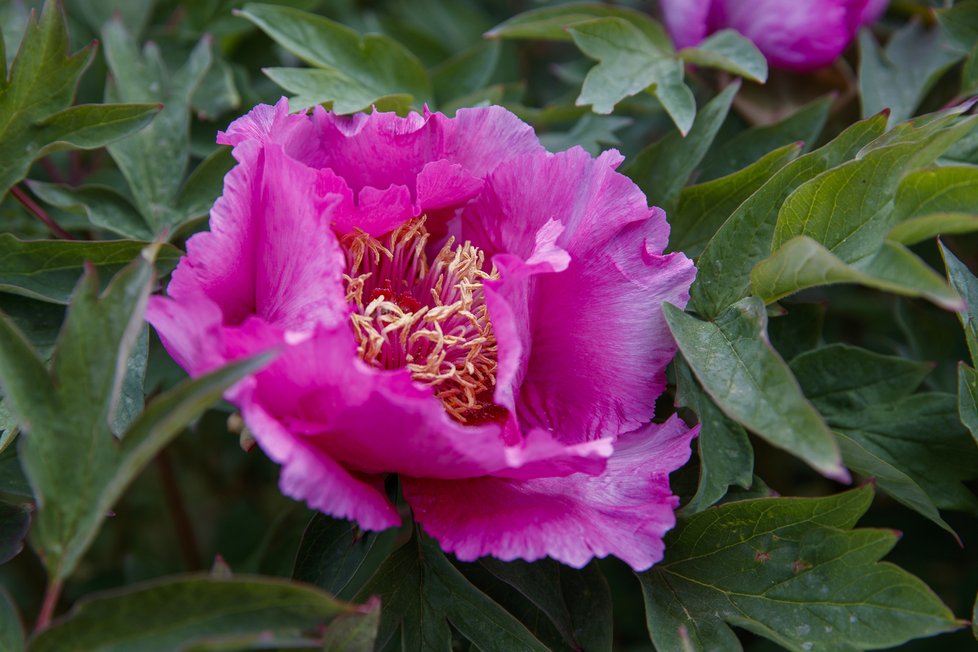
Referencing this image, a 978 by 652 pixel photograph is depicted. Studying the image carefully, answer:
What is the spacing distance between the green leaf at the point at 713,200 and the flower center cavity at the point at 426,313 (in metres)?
0.20

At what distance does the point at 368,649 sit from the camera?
643 mm

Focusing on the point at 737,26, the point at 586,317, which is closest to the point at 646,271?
the point at 586,317

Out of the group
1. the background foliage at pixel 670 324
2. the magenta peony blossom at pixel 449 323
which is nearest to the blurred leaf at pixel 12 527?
the background foliage at pixel 670 324

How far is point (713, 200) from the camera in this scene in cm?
89

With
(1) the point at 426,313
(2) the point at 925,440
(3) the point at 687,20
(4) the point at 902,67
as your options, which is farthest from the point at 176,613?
(4) the point at 902,67

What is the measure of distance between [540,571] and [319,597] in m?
0.26

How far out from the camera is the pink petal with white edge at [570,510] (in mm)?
663

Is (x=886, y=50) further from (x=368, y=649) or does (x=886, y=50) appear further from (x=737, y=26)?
(x=368, y=649)

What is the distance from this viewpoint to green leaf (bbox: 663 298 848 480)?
24.6 inches

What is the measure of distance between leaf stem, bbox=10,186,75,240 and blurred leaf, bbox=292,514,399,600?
0.43 metres

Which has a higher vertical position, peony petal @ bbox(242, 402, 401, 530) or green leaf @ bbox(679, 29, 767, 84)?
green leaf @ bbox(679, 29, 767, 84)

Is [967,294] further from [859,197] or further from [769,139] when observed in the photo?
[769,139]

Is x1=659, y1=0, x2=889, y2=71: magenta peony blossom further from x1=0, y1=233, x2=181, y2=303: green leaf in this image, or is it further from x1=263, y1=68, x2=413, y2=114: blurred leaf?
x1=0, y1=233, x2=181, y2=303: green leaf

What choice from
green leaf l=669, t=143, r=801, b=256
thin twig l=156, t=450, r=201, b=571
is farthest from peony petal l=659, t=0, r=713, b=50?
thin twig l=156, t=450, r=201, b=571
